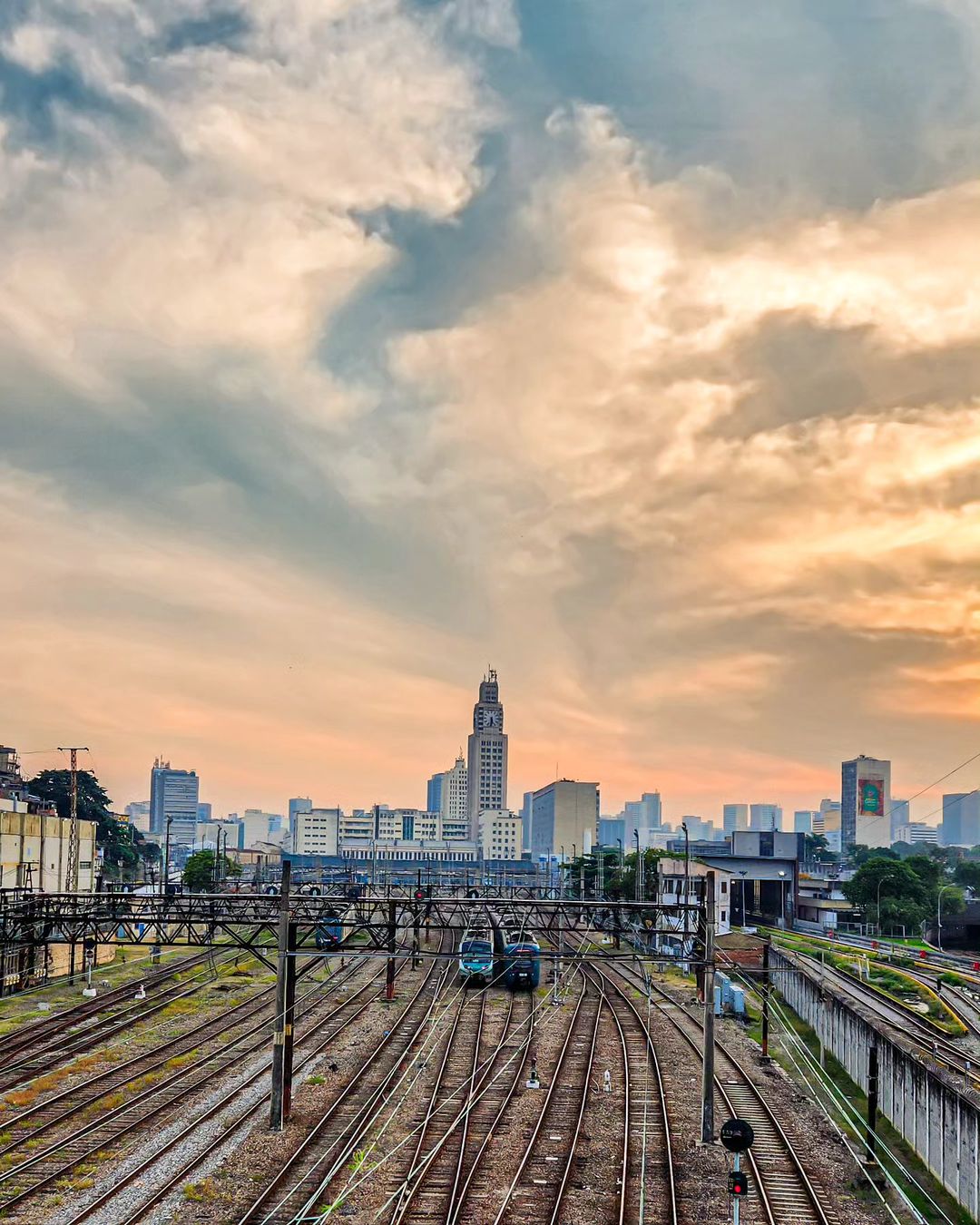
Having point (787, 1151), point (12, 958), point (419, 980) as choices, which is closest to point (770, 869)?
point (419, 980)

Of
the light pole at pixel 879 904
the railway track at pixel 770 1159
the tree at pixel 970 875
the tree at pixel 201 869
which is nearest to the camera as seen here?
the railway track at pixel 770 1159

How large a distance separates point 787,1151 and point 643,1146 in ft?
13.4

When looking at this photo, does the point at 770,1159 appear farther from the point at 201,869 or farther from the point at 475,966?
the point at 201,869

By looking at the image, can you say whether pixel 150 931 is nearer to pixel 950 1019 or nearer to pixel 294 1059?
pixel 294 1059

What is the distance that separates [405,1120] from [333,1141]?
307 centimetres

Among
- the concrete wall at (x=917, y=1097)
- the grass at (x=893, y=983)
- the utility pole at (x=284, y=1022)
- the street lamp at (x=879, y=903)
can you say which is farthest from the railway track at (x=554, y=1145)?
the street lamp at (x=879, y=903)

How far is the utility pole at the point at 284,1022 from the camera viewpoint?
1212 inches

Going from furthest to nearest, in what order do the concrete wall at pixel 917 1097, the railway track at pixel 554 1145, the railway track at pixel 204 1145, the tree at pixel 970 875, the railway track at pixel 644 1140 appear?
the tree at pixel 970 875, the concrete wall at pixel 917 1097, the railway track at pixel 644 1140, the railway track at pixel 554 1145, the railway track at pixel 204 1145

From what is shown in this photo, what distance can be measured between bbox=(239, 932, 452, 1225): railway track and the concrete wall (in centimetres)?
1505

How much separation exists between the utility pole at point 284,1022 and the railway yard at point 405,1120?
0.77m

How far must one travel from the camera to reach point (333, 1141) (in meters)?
29.7

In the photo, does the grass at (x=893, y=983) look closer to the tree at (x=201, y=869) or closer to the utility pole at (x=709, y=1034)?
the utility pole at (x=709, y=1034)

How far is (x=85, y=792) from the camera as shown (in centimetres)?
16262

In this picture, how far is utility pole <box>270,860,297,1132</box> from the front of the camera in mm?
30797
